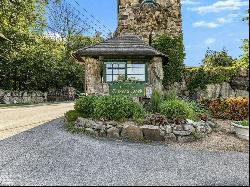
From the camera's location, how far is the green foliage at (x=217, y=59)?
3961 centimetres

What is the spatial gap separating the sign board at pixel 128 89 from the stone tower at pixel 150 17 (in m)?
5.04

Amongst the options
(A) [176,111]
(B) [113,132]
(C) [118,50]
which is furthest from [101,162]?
(C) [118,50]

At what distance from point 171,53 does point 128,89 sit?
17.0 ft

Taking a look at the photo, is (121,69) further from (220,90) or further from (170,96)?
(220,90)

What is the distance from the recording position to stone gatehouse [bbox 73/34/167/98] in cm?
1700

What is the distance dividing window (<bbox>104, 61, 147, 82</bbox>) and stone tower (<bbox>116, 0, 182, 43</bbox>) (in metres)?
4.39

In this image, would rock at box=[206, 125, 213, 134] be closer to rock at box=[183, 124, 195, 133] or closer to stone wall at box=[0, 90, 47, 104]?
rock at box=[183, 124, 195, 133]

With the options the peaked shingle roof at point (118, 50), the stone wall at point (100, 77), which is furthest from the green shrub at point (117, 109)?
the peaked shingle roof at point (118, 50)

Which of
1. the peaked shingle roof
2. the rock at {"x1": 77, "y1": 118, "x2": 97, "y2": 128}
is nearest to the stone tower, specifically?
the peaked shingle roof

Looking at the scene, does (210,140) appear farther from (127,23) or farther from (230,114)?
(127,23)

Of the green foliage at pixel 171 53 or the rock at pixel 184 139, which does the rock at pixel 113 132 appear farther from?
the green foliage at pixel 171 53

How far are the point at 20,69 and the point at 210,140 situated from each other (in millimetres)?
23998

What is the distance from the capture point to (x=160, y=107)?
14664 mm

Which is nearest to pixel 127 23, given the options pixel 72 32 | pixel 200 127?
pixel 200 127
